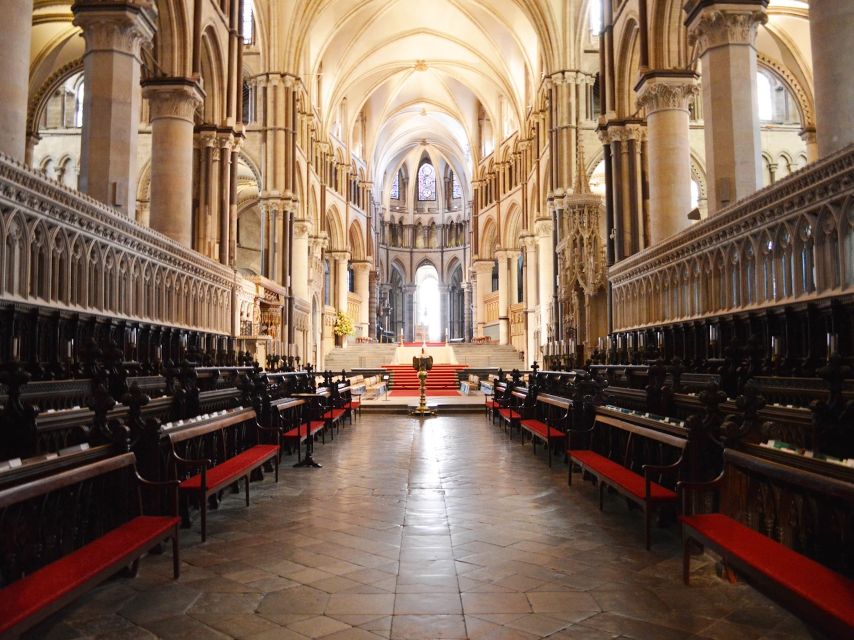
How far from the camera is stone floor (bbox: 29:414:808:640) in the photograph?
297cm

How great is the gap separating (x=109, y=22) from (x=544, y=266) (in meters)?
19.4

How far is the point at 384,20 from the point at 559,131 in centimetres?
1346

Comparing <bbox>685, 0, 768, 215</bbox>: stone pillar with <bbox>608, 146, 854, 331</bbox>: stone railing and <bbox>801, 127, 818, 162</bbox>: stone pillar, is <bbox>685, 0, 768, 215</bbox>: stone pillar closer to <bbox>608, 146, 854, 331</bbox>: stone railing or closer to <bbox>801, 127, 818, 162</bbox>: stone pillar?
<bbox>608, 146, 854, 331</bbox>: stone railing

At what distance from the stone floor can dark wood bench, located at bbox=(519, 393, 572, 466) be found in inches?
60.1

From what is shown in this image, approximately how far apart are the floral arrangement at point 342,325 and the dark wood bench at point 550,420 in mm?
25469

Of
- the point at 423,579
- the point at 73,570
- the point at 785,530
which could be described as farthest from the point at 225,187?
the point at 785,530

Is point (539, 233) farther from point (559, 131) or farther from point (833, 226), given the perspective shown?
point (833, 226)

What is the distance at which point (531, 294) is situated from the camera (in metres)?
30.0

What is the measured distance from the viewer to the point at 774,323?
8.33 m

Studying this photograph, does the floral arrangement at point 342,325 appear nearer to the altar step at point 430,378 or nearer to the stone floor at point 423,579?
the altar step at point 430,378

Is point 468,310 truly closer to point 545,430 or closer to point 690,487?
point 545,430

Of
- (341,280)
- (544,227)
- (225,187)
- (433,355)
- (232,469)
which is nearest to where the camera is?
(232,469)

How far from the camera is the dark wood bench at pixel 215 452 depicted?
14.9 feet

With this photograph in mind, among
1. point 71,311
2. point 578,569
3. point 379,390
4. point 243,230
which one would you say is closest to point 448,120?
point 243,230
